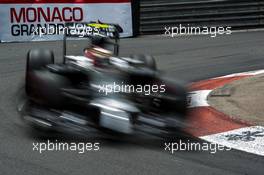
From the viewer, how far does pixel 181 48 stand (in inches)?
537

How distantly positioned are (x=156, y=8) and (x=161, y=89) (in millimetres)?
10091

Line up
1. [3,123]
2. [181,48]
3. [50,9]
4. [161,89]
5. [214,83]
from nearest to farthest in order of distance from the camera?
[161,89], [3,123], [214,83], [181,48], [50,9]

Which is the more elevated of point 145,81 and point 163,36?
point 145,81

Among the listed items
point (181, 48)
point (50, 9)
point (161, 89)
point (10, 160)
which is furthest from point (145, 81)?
point (50, 9)

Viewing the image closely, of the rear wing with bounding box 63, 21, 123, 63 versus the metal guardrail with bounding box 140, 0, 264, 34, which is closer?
the rear wing with bounding box 63, 21, 123, 63

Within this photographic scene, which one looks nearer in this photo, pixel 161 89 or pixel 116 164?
pixel 116 164

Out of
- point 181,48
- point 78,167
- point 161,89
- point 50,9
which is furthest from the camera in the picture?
point 50,9

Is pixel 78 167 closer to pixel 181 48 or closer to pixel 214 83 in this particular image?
pixel 214 83

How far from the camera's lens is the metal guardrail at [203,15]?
16281 mm
